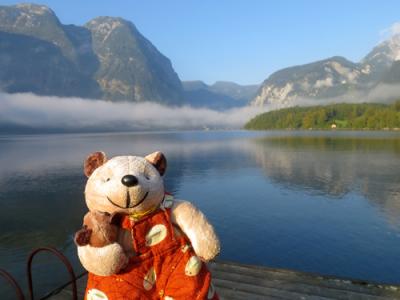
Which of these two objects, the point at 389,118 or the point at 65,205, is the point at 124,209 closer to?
the point at 65,205

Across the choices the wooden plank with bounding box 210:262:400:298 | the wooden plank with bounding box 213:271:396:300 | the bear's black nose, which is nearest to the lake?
the wooden plank with bounding box 210:262:400:298

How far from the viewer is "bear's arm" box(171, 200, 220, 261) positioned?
3883 millimetres

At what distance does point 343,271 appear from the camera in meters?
13.3

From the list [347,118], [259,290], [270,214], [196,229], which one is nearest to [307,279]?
[259,290]

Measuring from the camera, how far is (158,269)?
12.8 feet

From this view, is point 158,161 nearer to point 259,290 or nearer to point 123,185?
point 123,185

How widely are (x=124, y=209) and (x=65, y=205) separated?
2391cm

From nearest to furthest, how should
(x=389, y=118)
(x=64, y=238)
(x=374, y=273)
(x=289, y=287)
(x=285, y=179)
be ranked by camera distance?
(x=289, y=287) < (x=374, y=273) < (x=64, y=238) < (x=285, y=179) < (x=389, y=118)

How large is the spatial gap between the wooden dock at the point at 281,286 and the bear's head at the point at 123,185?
121 inches

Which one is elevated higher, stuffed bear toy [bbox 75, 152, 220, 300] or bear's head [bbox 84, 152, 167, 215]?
bear's head [bbox 84, 152, 167, 215]

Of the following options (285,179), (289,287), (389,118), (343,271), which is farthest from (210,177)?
(389,118)

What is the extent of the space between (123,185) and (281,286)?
4089mm

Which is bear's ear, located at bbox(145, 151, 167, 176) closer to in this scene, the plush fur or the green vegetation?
the plush fur

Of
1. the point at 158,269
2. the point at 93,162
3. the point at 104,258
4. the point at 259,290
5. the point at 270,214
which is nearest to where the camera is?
the point at 104,258
